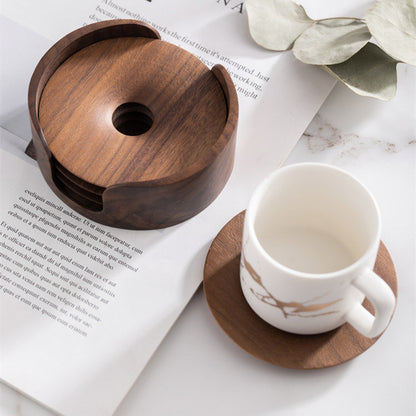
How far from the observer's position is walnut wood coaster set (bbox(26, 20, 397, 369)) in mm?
453

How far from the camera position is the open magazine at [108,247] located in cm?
47

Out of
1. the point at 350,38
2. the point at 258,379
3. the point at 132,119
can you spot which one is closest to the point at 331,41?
the point at 350,38

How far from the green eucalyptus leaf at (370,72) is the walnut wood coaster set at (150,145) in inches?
4.6

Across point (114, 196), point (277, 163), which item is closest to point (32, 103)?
point (114, 196)

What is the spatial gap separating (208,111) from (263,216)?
11 cm

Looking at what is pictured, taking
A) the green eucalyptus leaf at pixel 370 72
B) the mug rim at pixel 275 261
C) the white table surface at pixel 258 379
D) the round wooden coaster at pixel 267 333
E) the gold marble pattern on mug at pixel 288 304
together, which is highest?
the mug rim at pixel 275 261

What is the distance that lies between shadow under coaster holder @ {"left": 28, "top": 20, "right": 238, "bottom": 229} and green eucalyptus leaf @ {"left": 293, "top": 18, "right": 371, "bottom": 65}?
10 centimetres

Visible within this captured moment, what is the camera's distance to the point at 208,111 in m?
0.50

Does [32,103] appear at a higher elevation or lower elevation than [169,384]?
higher

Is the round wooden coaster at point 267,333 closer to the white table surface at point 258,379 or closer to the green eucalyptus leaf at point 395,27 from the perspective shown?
the white table surface at point 258,379

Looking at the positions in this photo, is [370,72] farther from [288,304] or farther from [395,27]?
[288,304]

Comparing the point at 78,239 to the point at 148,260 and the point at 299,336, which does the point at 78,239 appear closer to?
the point at 148,260

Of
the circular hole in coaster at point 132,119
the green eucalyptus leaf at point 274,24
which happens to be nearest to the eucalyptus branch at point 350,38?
the green eucalyptus leaf at point 274,24

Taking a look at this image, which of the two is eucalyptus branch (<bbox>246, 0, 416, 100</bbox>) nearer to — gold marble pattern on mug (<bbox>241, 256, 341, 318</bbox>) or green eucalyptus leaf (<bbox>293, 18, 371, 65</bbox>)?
green eucalyptus leaf (<bbox>293, 18, 371, 65</bbox>)
